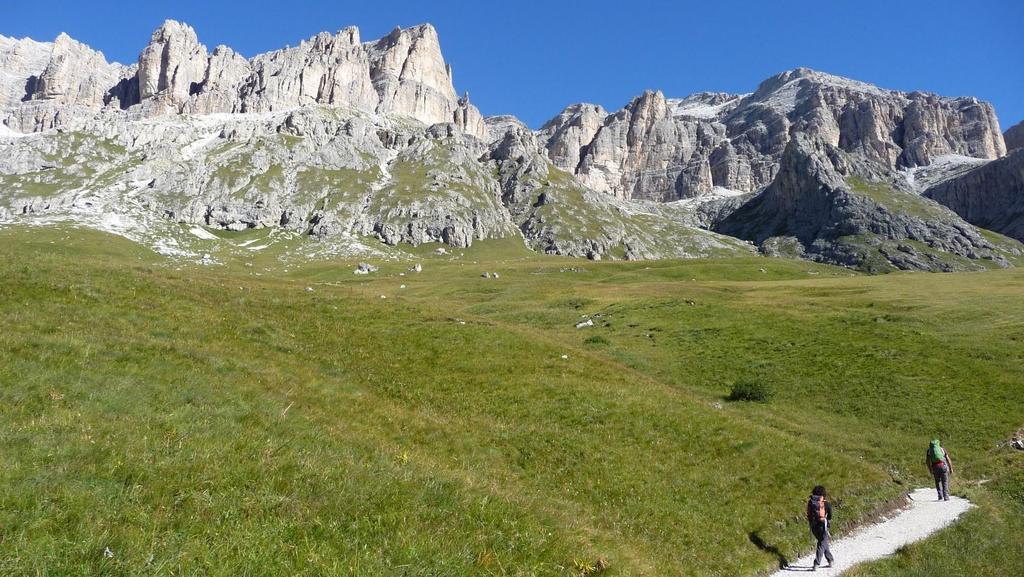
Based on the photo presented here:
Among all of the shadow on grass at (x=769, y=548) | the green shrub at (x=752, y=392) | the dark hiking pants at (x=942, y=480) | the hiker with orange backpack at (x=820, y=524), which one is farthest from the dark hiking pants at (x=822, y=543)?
the green shrub at (x=752, y=392)

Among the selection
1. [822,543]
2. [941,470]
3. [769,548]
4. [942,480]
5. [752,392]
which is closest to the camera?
[822,543]

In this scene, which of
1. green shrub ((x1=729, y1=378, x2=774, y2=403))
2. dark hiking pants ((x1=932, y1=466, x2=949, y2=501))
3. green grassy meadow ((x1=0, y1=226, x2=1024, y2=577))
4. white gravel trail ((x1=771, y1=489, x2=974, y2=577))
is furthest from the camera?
green shrub ((x1=729, y1=378, x2=774, y2=403))

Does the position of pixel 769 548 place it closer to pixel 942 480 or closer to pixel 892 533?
pixel 892 533

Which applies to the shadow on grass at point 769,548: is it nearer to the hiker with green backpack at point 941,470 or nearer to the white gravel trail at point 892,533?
the white gravel trail at point 892,533

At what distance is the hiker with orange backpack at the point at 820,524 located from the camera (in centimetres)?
1720

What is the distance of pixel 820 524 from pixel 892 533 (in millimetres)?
4952

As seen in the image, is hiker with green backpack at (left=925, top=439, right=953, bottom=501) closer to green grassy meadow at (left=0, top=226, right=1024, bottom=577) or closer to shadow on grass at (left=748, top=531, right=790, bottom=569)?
green grassy meadow at (left=0, top=226, right=1024, bottom=577)

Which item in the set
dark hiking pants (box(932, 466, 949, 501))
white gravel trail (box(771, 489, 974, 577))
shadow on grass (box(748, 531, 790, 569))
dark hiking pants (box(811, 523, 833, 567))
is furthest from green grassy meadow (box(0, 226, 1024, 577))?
dark hiking pants (box(932, 466, 949, 501))

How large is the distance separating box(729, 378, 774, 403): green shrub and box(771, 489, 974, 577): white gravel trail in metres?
10.8

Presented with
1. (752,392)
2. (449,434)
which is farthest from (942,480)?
(449,434)

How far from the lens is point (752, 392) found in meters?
34.1

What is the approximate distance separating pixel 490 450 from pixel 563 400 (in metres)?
6.85

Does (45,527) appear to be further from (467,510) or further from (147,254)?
(147,254)

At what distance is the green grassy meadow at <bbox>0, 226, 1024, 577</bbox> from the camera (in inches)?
370
